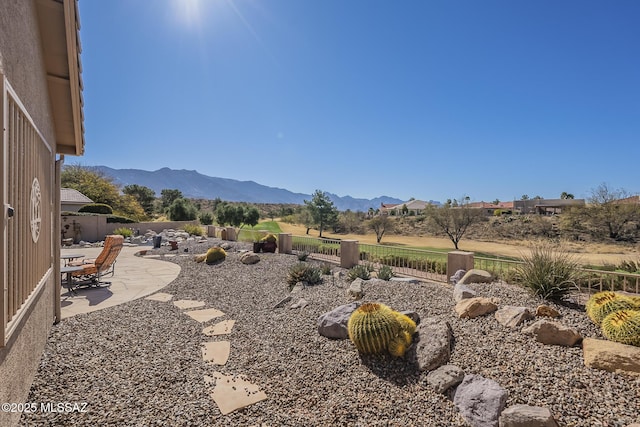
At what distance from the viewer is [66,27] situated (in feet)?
12.6

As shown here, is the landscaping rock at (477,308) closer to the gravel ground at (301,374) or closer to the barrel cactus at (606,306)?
the gravel ground at (301,374)

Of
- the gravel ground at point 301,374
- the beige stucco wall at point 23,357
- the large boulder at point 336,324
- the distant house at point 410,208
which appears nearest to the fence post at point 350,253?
the gravel ground at point 301,374

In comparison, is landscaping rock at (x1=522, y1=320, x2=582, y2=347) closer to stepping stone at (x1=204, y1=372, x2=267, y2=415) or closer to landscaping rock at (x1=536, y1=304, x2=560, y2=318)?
landscaping rock at (x1=536, y1=304, x2=560, y2=318)

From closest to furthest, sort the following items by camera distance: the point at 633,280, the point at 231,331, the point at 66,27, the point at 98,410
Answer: the point at 98,410
the point at 66,27
the point at 231,331
the point at 633,280

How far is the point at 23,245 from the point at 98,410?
5.96 ft

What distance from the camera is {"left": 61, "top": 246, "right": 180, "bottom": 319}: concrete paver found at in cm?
632

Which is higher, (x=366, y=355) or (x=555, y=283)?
(x=555, y=283)

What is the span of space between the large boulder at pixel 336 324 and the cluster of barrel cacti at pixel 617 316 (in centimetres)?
316

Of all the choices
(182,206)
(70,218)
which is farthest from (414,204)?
(70,218)

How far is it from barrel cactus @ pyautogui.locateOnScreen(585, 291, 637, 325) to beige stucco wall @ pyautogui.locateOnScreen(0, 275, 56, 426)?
20.6ft

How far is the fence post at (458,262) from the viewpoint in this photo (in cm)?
744

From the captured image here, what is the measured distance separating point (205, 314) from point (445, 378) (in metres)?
4.60

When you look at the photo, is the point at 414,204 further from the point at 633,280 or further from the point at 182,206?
the point at 633,280

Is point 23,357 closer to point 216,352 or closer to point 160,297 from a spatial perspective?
point 216,352
